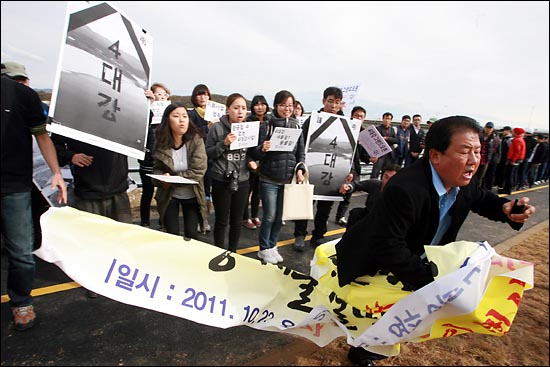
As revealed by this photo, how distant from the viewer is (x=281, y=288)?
2.21m

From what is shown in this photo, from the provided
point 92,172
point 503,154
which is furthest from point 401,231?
point 503,154

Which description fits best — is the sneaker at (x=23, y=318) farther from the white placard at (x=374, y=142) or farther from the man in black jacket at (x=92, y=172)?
the white placard at (x=374, y=142)

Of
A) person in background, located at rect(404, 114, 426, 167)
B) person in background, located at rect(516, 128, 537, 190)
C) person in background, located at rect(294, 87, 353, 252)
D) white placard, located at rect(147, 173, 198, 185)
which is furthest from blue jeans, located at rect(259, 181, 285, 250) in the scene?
person in background, located at rect(516, 128, 537, 190)

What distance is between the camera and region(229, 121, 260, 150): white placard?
11.6 feet

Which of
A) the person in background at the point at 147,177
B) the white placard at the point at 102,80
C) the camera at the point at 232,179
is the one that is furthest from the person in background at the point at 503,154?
the white placard at the point at 102,80

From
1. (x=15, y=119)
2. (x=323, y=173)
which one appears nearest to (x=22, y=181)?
(x=15, y=119)

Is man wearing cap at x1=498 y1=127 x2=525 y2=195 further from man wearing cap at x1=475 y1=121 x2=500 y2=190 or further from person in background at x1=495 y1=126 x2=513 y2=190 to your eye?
man wearing cap at x1=475 y1=121 x2=500 y2=190

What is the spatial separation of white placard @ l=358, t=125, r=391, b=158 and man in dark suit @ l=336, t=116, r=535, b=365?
3.11 metres

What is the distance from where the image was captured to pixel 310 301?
2125 mm

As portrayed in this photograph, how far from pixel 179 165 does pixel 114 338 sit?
1.61m

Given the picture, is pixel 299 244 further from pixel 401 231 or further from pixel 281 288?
pixel 401 231

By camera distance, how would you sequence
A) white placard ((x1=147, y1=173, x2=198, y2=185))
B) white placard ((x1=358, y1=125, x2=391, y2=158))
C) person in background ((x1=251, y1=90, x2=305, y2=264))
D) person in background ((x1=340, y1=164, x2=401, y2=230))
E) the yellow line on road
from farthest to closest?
white placard ((x1=358, y1=125, x2=391, y2=158))
person in background ((x1=251, y1=90, x2=305, y2=264))
the yellow line on road
white placard ((x1=147, y1=173, x2=198, y2=185))
person in background ((x1=340, y1=164, x2=401, y2=230))

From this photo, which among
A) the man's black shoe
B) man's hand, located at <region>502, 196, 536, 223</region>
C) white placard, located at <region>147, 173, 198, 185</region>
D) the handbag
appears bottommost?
the man's black shoe

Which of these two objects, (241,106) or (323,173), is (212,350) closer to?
(241,106)
